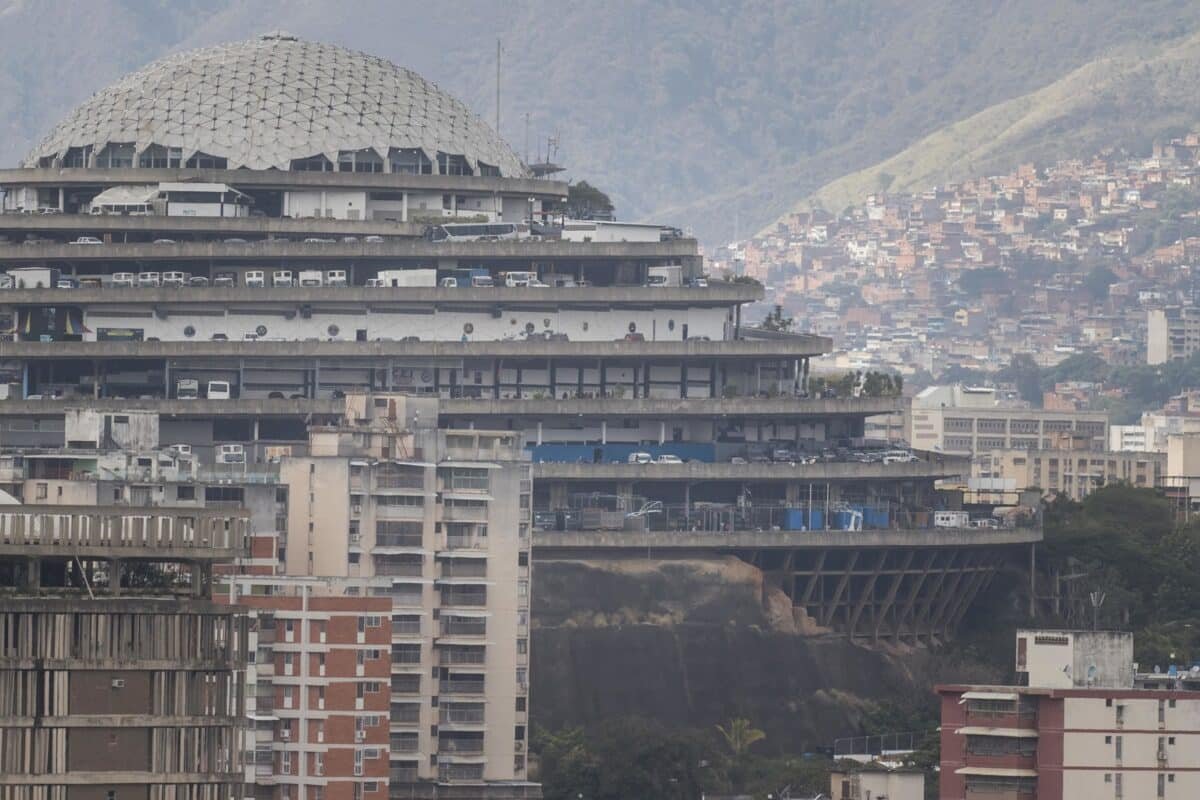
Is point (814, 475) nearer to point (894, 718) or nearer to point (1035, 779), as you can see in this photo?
point (894, 718)

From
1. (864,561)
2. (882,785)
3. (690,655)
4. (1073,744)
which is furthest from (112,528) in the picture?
(864,561)

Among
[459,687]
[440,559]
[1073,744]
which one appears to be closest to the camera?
[1073,744]

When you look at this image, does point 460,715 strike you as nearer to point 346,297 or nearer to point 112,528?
point 346,297

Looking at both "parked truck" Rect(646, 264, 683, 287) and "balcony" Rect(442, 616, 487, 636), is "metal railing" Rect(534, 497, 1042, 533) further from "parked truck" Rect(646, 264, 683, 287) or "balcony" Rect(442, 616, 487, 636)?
"balcony" Rect(442, 616, 487, 636)

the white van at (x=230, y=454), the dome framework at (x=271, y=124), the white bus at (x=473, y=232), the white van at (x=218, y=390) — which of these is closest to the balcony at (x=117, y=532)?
the white van at (x=230, y=454)

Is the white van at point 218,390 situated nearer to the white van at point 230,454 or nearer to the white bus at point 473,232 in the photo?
the white van at point 230,454

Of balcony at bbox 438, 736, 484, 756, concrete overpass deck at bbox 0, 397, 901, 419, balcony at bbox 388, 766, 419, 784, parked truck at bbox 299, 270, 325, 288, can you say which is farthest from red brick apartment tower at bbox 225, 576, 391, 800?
parked truck at bbox 299, 270, 325, 288
